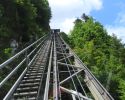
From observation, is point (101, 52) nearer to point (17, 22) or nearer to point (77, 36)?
point (77, 36)

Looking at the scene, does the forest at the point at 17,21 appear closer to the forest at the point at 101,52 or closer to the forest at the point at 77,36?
the forest at the point at 77,36

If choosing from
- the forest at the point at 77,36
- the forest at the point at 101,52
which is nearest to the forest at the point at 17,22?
the forest at the point at 77,36

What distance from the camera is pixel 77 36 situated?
82875 millimetres

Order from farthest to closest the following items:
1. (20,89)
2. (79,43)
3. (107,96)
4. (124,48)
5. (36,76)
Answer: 1. (79,43)
2. (124,48)
3. (36,76)
4. (20,89)
5. (107,96)

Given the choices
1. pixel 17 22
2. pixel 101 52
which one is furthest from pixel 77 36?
pixel 17 22

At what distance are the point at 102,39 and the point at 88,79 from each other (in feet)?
228

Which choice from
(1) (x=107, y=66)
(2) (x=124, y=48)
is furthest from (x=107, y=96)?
(2) (x=124, y=48)

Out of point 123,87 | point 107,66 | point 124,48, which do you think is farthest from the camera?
point 124,48

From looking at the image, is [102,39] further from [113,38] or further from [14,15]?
[14,15]

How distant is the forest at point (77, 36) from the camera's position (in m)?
34.5

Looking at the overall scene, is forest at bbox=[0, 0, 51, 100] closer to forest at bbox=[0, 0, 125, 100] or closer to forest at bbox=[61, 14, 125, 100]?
forest at bbox=[0, 0, 125, 100]

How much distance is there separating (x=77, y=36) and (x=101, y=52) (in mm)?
19508

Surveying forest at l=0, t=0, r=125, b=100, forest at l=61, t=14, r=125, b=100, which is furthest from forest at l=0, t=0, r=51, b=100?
forest at l=61, t=14, r=125, b=100

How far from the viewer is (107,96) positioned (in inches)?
328
